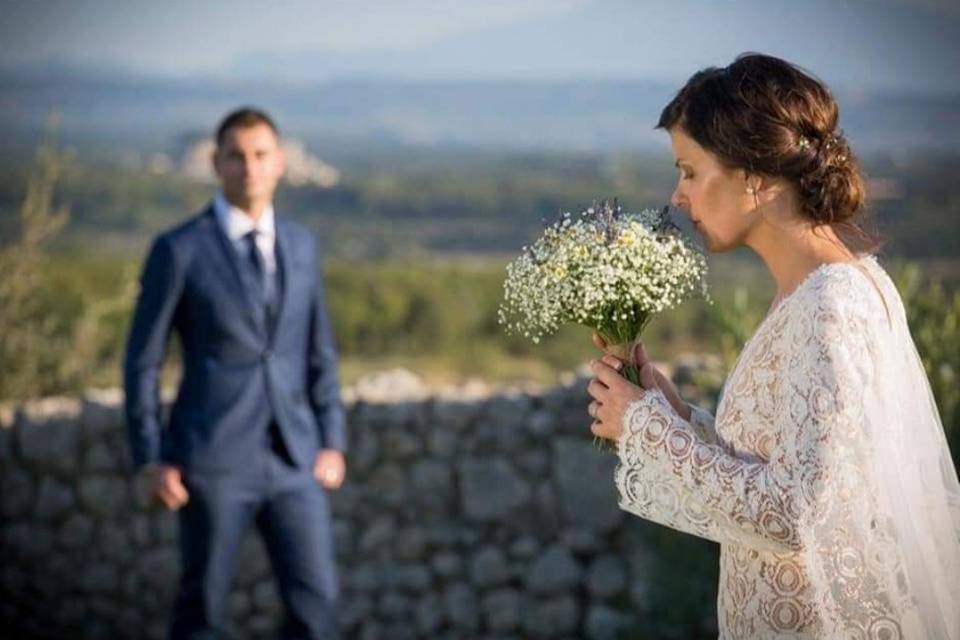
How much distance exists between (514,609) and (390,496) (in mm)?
734

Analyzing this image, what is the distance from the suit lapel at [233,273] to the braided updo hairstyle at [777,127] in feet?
8.52

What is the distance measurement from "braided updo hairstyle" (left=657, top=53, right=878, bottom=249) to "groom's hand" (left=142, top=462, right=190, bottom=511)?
2692 mm

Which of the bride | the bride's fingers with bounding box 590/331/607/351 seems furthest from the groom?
the bride

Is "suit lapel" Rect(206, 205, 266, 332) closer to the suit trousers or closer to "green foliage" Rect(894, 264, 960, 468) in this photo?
the suit trousers

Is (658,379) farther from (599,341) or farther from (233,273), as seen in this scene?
(233,273)

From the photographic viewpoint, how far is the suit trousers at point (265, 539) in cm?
498

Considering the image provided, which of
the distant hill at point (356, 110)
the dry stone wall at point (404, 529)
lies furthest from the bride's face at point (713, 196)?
the distant hill at point (356, 110)

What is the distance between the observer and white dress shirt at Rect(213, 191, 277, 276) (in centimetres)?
519

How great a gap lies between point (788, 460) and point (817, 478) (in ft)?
0.19

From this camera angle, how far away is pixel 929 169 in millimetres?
21578

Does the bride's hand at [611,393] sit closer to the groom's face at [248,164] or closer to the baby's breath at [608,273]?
the baby's breath at [608,273]

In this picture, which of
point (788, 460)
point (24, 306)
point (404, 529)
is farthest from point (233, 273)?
point (24, 306)

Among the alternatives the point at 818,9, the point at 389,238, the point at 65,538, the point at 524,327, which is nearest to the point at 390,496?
the point at 65,538

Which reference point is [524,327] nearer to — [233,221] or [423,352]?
[233,221]
